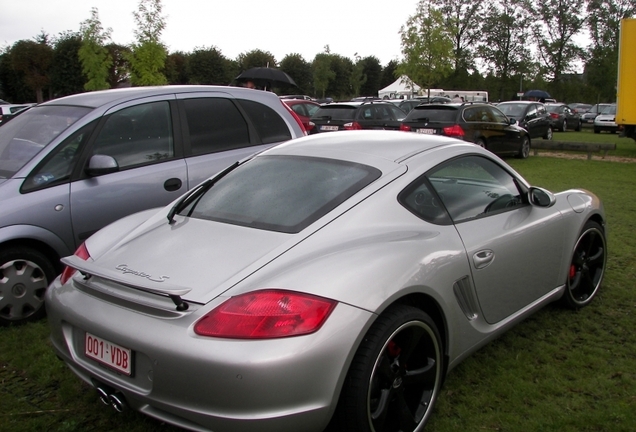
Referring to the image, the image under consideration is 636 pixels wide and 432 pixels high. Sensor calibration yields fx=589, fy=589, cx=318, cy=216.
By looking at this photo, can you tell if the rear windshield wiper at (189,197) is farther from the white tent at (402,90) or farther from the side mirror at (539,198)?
the white tent at (402,90)

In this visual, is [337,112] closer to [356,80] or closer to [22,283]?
[22,283]

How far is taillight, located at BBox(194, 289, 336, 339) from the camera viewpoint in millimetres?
2312

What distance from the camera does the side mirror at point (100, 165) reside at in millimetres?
4523

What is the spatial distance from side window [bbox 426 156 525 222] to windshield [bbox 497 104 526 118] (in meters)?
18.5

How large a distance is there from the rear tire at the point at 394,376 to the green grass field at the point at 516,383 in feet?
0.87

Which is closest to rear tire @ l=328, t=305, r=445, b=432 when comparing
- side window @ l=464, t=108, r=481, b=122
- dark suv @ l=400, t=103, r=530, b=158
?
dark suv @ l=400, t=103, r=530, b=158

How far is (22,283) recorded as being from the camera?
4277mm

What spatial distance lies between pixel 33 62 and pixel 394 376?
169 feet

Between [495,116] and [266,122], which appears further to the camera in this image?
[495,116]

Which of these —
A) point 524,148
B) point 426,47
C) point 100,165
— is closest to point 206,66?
point 426,47

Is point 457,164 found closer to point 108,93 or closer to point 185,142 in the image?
point 185,142

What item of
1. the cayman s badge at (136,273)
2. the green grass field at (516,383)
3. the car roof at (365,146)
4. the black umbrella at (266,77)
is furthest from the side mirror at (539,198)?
the black umbrella at (266,77)

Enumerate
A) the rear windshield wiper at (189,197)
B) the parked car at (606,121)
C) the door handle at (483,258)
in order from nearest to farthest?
the door handle at (483,258) < the rear windshield wiper at (189,197) < the parked car at (606,121)

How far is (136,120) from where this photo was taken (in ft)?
16.7
